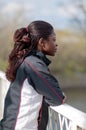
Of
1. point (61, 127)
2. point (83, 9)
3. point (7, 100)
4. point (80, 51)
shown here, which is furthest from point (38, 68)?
point (83, 9)

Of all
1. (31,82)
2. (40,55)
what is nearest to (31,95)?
(31,82)

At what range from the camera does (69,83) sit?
2475 cm

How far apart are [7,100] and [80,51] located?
973 inches

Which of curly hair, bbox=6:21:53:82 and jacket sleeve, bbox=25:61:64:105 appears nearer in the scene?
jacket sleeve, bbox=25:61:64:105

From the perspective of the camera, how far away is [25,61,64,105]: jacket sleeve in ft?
6.64

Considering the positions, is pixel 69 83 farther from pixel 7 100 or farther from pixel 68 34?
pixel 7 100

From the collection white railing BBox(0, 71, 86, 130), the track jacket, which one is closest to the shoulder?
the track jacket

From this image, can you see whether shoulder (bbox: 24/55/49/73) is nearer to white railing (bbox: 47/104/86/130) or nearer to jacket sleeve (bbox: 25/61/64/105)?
jacket sleeve (bbox: 25/61/64/105)

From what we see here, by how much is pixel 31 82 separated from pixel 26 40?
229 mm

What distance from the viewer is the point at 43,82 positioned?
2.02 meters

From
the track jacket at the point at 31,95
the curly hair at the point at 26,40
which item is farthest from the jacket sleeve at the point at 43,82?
the curly hair at the point at 26,40

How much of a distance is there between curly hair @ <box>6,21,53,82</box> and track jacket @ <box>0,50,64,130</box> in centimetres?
4

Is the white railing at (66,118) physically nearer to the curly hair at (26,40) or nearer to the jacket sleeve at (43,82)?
the jacket sleeve at (43,82)

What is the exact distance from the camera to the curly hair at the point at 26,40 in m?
2.13
